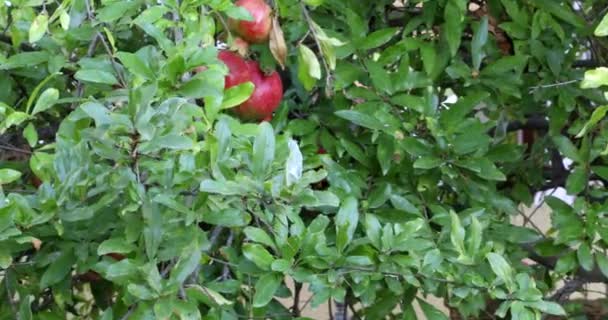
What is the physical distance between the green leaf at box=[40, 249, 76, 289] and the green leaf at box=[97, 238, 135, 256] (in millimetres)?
258

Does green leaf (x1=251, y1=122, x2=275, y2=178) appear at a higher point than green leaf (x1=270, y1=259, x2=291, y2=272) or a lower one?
higher

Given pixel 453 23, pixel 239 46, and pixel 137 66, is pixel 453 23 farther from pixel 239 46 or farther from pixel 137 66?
pixel 137 66

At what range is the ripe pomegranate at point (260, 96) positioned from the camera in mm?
1508

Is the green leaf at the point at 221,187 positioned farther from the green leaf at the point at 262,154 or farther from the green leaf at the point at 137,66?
the green leaf at the point at 137,66

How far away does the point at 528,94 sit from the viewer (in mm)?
1922

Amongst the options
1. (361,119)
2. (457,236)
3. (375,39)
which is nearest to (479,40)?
(375,39)

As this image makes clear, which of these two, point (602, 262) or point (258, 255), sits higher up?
point (258, 255)

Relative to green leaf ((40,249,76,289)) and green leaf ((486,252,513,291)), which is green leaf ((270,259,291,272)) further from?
green leaf ((40,249,76,289))

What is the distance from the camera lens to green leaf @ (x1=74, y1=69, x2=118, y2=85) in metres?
1.23

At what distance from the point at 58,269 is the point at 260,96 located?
16.2 inches

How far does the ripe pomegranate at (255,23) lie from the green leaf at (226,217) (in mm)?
364

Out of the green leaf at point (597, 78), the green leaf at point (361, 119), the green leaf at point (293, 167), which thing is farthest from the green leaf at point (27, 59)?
the green leaf at point (597, 78)

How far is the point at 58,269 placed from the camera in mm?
1445

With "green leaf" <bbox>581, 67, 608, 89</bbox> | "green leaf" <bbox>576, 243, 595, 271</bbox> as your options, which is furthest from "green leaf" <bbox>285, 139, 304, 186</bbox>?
"green leaf" <bbox>576, 243, 595, 271</bbox>
